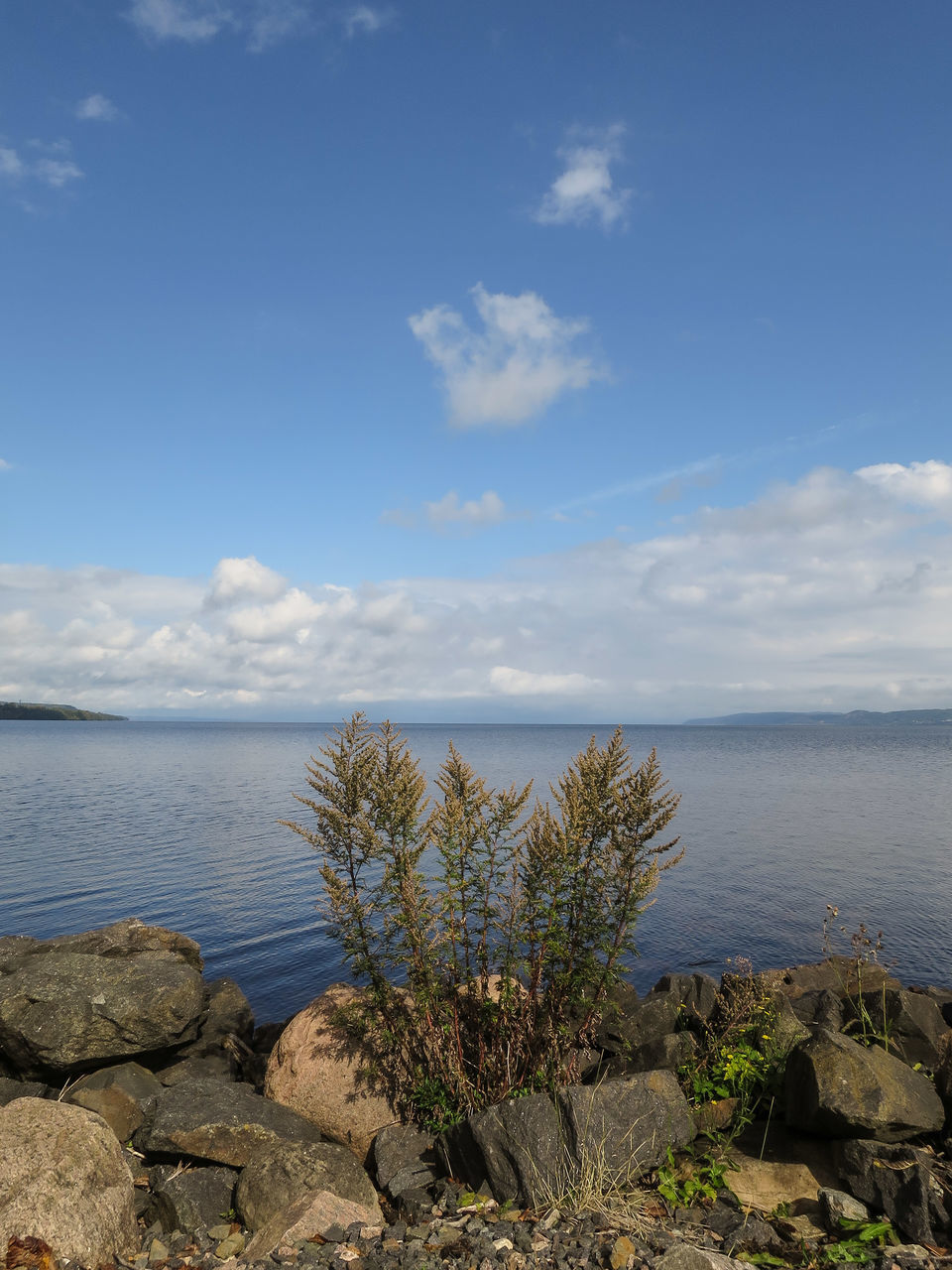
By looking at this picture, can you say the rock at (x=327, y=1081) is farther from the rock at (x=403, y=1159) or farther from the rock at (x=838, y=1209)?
the rock at (x=838, y=1209)

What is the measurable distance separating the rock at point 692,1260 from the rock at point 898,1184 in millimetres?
1870

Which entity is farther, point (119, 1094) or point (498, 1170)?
point (119, 1094)

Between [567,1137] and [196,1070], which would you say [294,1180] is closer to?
[567,1137]

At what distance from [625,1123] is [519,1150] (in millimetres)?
1280

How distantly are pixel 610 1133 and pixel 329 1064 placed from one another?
4.75 m

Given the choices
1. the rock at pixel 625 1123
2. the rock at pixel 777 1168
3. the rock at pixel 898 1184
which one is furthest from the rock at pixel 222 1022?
the rock at pixel 898 1184

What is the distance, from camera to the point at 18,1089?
1136cm

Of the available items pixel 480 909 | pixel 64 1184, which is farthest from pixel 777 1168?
pixel 64 1184

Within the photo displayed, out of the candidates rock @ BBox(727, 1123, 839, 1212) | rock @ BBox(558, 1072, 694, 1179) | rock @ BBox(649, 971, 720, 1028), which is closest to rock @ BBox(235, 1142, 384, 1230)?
rock @ BBox(558, 1072, 694, 1179)

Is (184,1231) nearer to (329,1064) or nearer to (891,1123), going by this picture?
(329,1064)

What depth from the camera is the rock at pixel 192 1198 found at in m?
8.20

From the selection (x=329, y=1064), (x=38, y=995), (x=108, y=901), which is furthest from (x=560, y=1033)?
(x=108, y=901)

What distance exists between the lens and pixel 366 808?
1015cm

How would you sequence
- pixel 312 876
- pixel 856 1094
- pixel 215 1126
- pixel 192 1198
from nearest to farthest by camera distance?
1. pixel 856 1094
2. pixel 192 1198
3. pixel 215 1126
4. pixel 312 876
